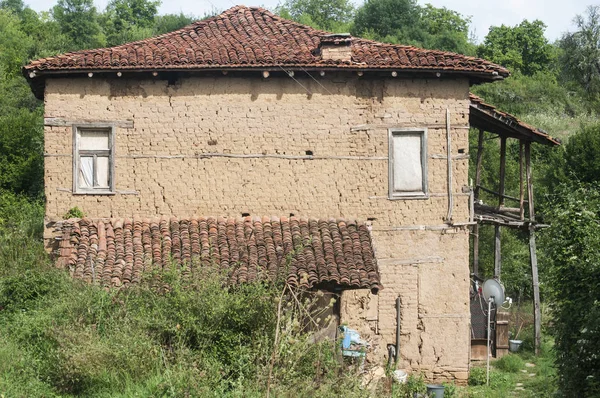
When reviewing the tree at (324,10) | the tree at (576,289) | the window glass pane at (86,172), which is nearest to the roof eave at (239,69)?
the window glass pane at (86,172)

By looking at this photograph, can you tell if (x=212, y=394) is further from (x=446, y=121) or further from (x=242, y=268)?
(x=446, y=121)

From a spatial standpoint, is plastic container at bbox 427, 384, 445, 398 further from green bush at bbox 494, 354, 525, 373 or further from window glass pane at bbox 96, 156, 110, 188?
window glass pane at bbox 96, 156, 110, 188

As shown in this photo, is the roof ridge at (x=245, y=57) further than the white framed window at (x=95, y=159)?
No

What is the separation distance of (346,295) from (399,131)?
3458 millimetres

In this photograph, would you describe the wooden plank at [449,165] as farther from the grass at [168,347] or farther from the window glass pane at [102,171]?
the window glass pane at [102,171]

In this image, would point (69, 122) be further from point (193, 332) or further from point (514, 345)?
point (514, 345)

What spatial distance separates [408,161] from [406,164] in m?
0.07

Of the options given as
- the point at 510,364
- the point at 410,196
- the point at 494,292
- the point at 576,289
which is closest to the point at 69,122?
the point at 410,196

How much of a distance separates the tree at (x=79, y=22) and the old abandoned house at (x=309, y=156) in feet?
117

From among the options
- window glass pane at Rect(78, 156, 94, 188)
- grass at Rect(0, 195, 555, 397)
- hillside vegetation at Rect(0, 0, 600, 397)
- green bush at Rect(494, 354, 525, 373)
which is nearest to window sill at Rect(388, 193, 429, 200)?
hillside vegetation at Rect(0, 0, 600, 397)

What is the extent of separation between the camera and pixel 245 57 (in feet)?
60.5

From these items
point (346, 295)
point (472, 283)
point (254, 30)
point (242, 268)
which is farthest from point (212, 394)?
point (472, 283)

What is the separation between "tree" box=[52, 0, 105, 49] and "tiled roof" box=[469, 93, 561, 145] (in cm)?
3593

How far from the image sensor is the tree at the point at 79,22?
5608cm
